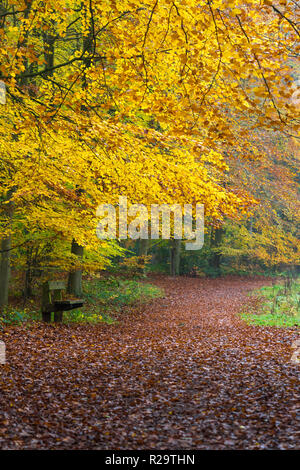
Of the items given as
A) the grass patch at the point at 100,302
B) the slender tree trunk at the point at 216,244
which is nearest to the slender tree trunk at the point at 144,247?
the grass patch at the point at 100,302

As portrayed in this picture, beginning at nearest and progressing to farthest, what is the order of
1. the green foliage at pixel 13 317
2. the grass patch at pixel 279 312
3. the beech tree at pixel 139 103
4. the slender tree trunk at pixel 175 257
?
1. the beech tree at pixel 139 103
2. the green foliage at pixel 13 317
3. the grass patch at pixel 279 312
4. the slender tree trunk at pixel 175 257

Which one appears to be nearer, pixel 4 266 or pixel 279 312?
pixel 4 266

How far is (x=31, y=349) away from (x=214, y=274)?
20.8 meters

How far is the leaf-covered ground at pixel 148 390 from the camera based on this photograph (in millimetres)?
4398

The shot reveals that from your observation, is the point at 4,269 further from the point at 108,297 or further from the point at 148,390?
the point at 148,390

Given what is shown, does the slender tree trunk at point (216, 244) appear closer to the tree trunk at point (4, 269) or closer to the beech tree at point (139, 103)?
the tree trunk at point (4, 269)

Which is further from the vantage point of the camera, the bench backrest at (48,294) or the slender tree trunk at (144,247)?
the slender tree trunk at (144,247)

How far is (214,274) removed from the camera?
27812 millimetres

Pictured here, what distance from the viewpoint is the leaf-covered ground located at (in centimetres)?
440

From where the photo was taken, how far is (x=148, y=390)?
5.86 metres

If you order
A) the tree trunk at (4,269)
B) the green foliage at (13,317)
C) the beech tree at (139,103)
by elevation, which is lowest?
the green foliage at (13,317)

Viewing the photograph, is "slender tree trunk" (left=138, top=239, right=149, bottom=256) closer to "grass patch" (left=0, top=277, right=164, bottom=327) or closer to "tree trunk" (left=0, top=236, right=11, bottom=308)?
"grass patch" (left=0, top=277, right=164, bottom=327)

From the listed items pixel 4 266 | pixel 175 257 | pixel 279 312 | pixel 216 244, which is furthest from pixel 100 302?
pixel 216 244

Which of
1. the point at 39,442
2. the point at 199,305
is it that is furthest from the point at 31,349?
the point at 199,305
